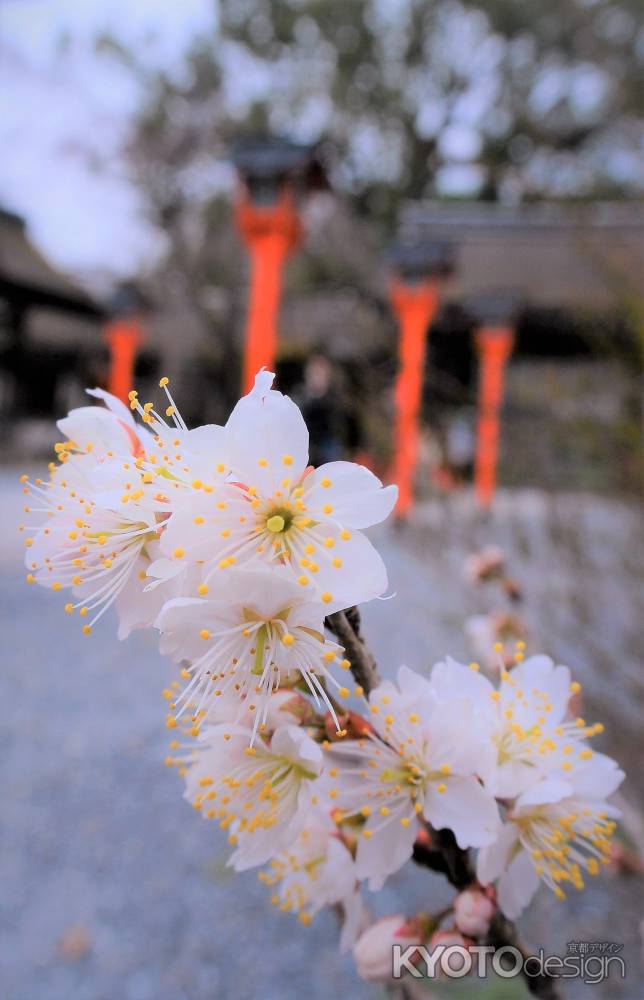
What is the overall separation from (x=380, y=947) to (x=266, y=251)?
5.40m

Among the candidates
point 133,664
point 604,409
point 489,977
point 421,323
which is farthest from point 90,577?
point 421,323

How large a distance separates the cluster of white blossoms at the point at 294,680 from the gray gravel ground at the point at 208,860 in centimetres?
72

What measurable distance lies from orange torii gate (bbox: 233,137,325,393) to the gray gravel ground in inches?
126

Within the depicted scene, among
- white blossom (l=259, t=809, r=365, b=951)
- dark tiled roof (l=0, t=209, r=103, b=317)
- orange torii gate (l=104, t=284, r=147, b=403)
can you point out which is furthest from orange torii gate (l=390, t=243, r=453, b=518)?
white blossom (l=259, t=809, r=365, b=951)

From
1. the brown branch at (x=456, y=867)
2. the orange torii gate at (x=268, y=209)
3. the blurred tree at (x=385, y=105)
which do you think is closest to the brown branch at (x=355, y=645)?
the brown branch at (x=456, y=867)

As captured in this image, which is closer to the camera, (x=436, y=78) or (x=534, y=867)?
(x=534, y=867)

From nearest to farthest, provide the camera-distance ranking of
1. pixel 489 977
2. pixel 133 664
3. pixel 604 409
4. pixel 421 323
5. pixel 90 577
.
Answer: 1. pixel 90 577
2. pixel 489 977
3. pixel 604 409
4. pixel 133 664
5. pixel 421 323

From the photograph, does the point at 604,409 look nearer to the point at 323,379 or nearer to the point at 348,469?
the point at 348,469

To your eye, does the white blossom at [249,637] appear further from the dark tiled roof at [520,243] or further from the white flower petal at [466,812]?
the dark tiled roof at [520,243]

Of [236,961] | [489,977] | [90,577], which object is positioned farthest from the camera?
[236,961]

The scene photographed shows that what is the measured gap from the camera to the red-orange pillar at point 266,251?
543 cm

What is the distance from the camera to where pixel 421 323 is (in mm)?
6422

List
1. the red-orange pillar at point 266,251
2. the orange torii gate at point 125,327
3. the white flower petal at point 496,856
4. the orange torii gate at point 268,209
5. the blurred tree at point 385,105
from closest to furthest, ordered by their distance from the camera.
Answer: the white flower petal at point 496,856, the orange torii gate at point 268,209, the red-orange pillar at point 266,251, the orange torii gate at point 125,327, the blurred tree at point 385,105

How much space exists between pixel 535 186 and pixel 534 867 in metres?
16.5
